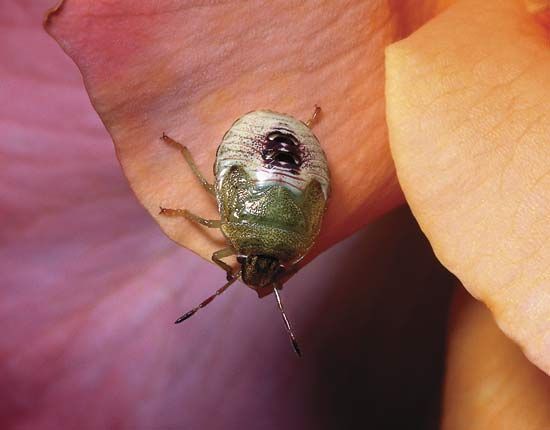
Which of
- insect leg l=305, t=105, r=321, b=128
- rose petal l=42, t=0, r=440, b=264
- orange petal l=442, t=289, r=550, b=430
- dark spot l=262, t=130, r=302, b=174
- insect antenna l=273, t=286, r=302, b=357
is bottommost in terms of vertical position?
orange petal l=442, t=289, r=550, b=430

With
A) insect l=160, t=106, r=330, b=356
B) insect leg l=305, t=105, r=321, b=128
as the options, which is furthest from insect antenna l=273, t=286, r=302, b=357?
insect leg l=305, t=105, r=321, b=128

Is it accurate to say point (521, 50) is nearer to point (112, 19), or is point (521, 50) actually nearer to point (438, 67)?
point (438, 67)

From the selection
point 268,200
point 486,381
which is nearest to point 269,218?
point 268,200

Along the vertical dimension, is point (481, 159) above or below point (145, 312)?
above

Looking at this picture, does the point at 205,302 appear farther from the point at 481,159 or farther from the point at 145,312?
the point at 481,159

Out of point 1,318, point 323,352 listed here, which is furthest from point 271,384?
point 1,318

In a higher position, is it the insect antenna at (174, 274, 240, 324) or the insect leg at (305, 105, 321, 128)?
the insect leg at (305, 105, 321, 128)

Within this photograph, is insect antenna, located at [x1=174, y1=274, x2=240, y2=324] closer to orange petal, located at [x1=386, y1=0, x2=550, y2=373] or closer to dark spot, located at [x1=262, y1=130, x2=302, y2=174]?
dark spot, located at [x1=262, y1=130, x2=302, y2=174]
